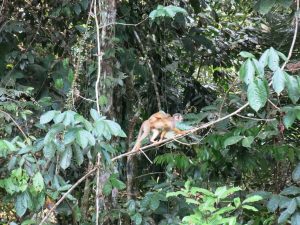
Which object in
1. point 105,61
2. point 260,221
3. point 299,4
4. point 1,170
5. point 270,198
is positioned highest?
point 299,4

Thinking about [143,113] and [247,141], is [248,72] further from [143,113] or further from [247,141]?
[143,113]

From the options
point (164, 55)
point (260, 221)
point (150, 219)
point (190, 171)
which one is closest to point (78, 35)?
point (164, 55)

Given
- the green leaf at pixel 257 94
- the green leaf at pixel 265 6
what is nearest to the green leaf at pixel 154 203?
the green leaf at pixel 257 94

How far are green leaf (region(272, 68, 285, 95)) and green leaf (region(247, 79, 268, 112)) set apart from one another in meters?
0.04

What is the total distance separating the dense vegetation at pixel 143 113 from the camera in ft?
5.72

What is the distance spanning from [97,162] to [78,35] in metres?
1.30

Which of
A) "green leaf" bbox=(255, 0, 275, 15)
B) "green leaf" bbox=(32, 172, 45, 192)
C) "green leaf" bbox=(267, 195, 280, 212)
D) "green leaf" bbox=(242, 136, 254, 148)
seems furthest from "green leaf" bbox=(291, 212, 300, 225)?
"green leaf" bbox=(32, 172, 45, 192)

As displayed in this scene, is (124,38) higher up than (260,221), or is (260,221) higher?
(124,38)

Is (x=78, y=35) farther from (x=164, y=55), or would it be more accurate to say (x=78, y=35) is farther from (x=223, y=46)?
(x=223, y=46)

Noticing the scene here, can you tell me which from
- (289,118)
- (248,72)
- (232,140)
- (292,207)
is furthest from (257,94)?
(292,207)

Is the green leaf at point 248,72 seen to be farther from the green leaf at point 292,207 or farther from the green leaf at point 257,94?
the green leaf at point 292,207

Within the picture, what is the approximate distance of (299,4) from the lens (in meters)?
2.11

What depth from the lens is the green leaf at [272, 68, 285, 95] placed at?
1.63 meters

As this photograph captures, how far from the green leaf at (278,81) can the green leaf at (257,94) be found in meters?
0.04
